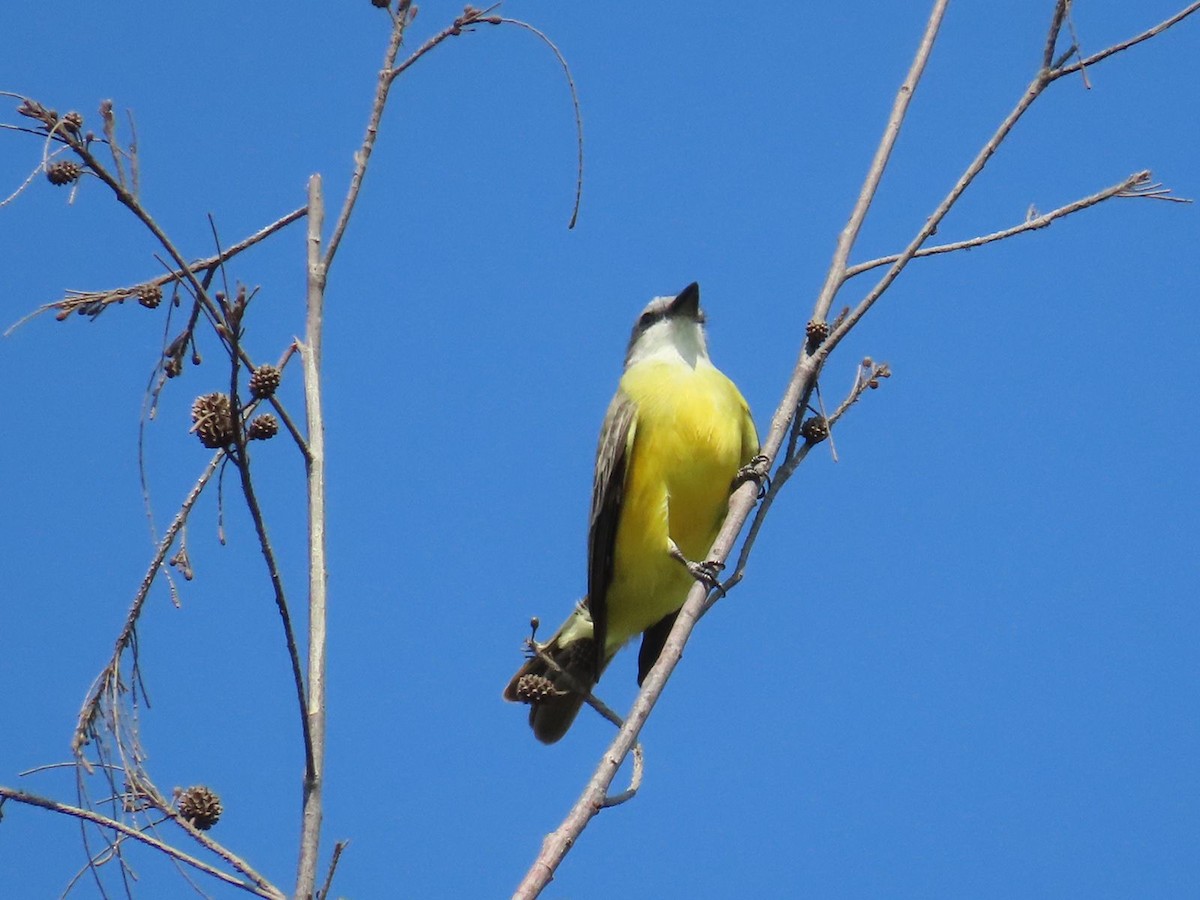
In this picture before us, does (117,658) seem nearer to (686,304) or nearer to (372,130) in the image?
(372,130)

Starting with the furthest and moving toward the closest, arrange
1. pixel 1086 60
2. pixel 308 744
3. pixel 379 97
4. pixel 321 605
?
1. pixel 1086 60
2. pixel 379 97
3. pixel 321 605
4. pixel 308 744

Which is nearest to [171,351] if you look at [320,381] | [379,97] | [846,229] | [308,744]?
[320,381]

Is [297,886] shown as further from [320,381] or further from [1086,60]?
[1086,60]

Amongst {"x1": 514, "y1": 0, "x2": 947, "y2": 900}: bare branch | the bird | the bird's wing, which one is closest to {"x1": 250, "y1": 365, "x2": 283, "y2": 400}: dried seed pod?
{"x1": 514, "y1": 0, "x2": 947, "y2": 900}: bare branch

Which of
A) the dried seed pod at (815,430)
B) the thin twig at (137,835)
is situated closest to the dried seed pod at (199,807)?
the thin twig at (137,835)

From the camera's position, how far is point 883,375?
14.4ft

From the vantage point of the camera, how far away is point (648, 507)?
6484 mm

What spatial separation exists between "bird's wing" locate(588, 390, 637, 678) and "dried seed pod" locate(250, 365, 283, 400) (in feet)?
11.7

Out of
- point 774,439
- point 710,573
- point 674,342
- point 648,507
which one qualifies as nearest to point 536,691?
point 710,573

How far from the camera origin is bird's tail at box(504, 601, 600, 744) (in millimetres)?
6375

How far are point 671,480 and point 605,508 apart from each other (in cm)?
41

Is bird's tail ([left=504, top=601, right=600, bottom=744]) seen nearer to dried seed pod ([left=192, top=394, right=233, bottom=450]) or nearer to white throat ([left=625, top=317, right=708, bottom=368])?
white throat ([left=625, top=317, right=708, bottom=368])

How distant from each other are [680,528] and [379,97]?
10.8 ft

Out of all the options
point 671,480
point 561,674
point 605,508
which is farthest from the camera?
point 605,508
